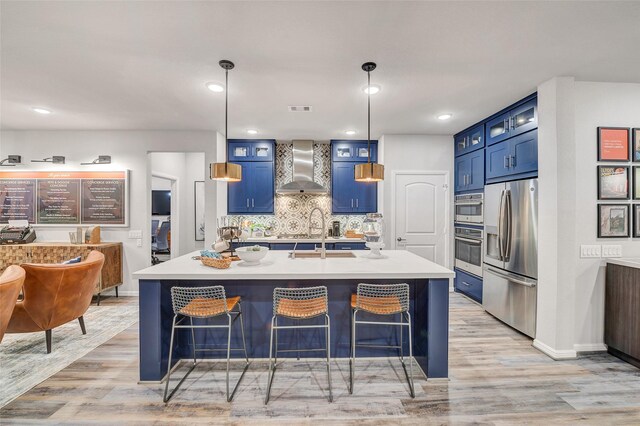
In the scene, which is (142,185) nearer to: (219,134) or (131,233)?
(131,233)

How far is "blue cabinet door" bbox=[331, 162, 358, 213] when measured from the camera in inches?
197

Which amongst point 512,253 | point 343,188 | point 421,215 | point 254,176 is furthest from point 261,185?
point 512,253

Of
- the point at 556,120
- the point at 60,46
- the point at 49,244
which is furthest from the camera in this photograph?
the point at 49,244

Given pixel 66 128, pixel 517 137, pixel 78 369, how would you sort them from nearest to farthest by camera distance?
pixel 78 369 → pixel 517 137 → pixel 66 128

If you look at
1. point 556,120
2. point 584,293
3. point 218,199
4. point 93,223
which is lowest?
point 584,293

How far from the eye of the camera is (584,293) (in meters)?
2.66

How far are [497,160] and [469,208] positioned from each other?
34.0 inches

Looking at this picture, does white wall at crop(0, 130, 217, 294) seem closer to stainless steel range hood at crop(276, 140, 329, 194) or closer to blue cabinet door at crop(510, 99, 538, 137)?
stainless steel range hood at crop(276, 140, 329, 194)

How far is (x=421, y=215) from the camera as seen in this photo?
4.68 metres

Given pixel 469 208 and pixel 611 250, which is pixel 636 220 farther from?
pixel 469 208

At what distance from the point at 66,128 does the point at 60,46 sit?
2886mm

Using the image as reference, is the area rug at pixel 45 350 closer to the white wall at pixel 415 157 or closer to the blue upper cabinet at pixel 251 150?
the blue upper cabinet at pixel 251 150

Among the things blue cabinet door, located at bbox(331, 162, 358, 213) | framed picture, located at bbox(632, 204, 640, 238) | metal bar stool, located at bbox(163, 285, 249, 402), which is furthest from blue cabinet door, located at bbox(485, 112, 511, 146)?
metal bar stool, located at bbox(163, 285, 249, 402)

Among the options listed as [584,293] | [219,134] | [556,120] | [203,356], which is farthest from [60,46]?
[584,293]
